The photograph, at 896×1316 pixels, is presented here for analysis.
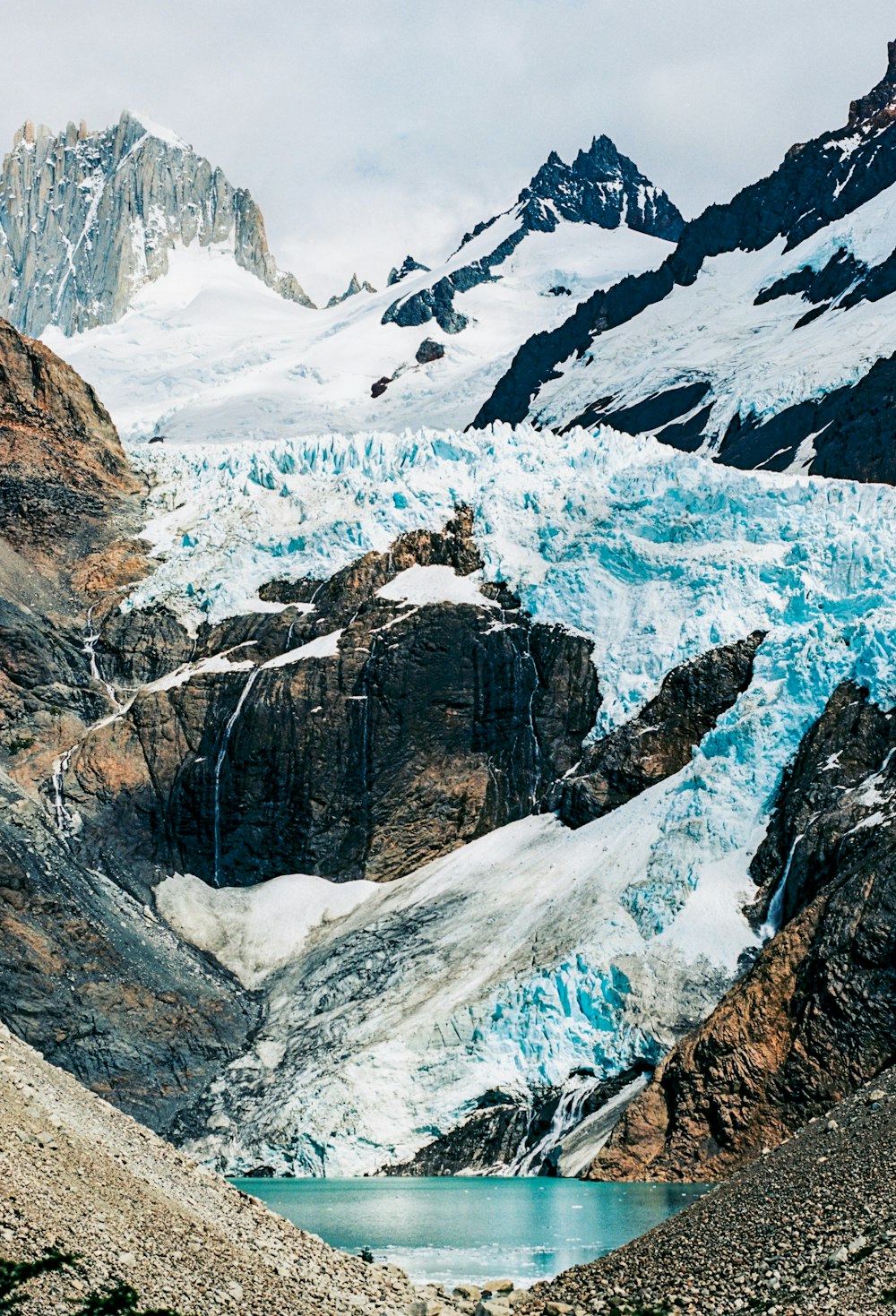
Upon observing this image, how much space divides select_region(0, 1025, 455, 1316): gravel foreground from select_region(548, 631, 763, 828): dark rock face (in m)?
59.9

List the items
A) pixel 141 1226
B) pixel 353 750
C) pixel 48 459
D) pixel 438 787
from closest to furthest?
pixel 141 1226
pixel 438 787
pixel 353 750
pixel 48 459

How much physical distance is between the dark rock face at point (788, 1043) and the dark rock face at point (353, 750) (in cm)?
3297

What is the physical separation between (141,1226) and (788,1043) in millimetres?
40285

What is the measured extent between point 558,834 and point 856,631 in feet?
69.3

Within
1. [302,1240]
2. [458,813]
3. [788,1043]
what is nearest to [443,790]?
[458,813]

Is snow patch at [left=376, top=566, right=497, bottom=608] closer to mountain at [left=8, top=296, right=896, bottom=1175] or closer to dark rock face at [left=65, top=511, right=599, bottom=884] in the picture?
mountain at [left=8, top=296, right=896, bottom=1175]

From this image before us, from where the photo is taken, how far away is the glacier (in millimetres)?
75625

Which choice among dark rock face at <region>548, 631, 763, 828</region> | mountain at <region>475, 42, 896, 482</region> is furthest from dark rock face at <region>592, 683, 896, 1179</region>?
mountain at <region>475, 42, 896, 482</region>

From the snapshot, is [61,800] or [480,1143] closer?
[480,1143]

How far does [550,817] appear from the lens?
95.8 meters

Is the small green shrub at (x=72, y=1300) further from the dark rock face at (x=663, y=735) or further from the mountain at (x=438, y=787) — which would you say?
the dark rock face at (x=663, y=735)

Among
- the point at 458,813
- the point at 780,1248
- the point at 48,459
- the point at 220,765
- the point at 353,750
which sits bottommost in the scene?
the point at 458,813

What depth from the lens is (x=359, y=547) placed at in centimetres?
10938

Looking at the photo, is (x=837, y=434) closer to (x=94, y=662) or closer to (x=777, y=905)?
(x=94, y=662)
